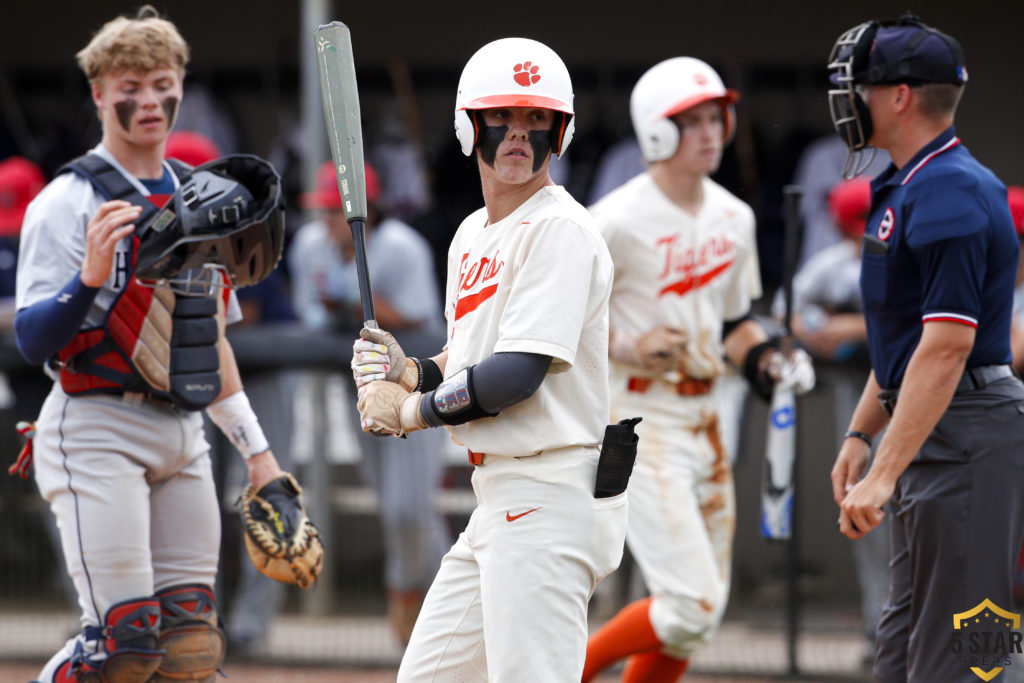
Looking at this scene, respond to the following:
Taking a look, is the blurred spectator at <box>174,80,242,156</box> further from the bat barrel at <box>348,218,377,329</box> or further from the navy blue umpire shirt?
the navy blue umpire shirt

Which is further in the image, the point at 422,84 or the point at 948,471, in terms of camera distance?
the point at 422,84

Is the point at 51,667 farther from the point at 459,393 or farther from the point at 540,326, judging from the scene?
the point at 540,326

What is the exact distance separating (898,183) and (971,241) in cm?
32

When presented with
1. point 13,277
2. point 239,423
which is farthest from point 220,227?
point 13,277

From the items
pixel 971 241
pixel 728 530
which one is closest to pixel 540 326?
pixel 971 241

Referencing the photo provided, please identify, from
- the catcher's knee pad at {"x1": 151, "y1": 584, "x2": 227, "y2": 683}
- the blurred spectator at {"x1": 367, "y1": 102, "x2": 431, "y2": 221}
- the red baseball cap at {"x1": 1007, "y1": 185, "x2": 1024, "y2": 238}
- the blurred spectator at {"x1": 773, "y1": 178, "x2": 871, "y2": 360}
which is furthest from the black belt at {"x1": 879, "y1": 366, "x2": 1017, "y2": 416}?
the blurred spectator at {"x1": 367, "y1": 102, "x2": 431, "y2": 221}

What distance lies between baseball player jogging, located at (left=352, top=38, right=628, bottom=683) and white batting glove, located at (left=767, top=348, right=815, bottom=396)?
6.30ft

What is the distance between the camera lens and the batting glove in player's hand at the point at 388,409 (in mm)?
3072

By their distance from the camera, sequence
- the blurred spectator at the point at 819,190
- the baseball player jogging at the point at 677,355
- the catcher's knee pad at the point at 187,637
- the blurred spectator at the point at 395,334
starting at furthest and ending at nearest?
the blurred spectator at the point at 819,190 < the blurred spectator at the point at 395,334 < the baseball player jogging at the point at 677,355 < the catcher's knee pad at the point at 187,637

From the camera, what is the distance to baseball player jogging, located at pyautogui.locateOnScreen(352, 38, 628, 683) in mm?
2961

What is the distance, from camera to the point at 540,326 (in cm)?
292

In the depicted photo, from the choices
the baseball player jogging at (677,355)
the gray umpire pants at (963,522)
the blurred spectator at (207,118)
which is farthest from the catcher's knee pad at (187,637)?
the blurred spectator at (207,118)

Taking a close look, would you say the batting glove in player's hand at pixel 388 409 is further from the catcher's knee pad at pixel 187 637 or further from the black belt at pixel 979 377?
the black belt at pixel 979 377

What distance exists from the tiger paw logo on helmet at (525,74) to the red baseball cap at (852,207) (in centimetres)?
376
